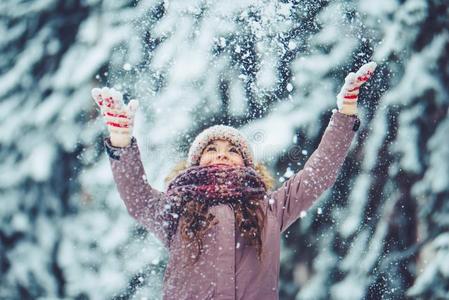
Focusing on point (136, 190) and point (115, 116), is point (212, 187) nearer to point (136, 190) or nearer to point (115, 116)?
point (136, 190)

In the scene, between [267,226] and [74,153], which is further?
[74,153]

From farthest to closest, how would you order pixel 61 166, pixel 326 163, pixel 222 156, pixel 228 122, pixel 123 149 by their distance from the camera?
pixel 228 122
pixel 61 166
pixel 222 156
pixel 326 163
pixel 123 149

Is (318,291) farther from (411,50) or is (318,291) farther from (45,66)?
(45,66)

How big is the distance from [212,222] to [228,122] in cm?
155

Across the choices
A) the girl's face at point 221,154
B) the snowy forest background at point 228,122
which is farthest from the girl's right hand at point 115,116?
the snowy forest background at point 228,122

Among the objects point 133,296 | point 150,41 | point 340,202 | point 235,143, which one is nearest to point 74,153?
point 150,41

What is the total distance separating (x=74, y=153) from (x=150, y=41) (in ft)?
2.39

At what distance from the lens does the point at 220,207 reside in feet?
6.09

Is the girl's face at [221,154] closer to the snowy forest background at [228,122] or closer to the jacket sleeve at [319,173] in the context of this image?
the jacket sleeve at [319,173]

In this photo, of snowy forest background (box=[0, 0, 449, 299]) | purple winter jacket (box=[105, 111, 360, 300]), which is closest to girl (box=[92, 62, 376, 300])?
purple winter jacket (box=[105, 111, 360, 300])

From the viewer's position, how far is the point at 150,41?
3170 millimetres

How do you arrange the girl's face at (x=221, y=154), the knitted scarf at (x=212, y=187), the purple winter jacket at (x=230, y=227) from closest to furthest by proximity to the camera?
the purple winter jacket at (x=230, y=227) → the knitted scarf at (x=212, y=187) → the girl's face at (x=221, y=154)

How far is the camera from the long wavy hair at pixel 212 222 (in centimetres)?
180

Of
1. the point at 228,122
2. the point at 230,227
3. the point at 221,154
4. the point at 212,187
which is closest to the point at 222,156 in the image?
the point at 221,154
